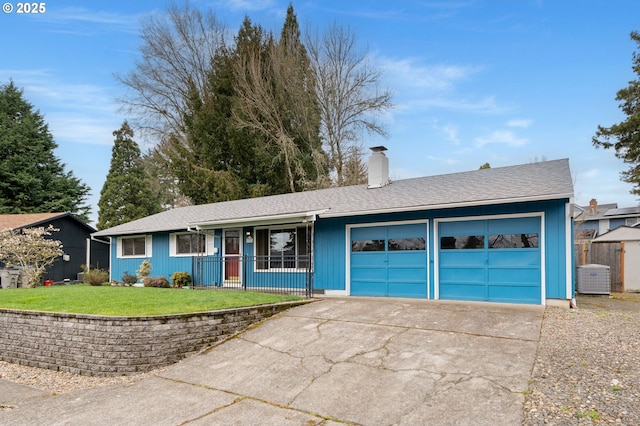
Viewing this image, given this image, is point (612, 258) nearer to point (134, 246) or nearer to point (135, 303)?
point (135, 303)

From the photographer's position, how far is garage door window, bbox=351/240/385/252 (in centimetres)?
1143

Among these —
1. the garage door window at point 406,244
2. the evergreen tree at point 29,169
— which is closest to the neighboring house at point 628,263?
the garage door window at point 406,244

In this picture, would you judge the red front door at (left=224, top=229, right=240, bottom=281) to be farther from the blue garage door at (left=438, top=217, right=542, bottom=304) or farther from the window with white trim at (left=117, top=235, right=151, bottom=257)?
the blue garage door at (left=438, top=217, right=542, bottom=304)

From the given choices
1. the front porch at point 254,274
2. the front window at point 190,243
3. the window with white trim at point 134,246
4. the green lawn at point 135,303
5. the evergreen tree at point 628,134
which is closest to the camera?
the green lawn at point 135,303

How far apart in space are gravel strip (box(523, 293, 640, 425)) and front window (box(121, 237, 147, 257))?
1510 cm

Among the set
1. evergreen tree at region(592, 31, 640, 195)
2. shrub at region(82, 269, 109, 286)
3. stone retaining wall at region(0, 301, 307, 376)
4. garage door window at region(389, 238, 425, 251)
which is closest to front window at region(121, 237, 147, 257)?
shrub at region(82, 269, 109, 286)

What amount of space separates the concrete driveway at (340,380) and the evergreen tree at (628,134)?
1747 cm

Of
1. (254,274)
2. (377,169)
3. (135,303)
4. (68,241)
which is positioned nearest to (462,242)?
(377,169)

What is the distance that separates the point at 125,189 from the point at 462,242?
27.5m

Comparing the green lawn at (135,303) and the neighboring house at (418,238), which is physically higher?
the neighboring house at (418,238)

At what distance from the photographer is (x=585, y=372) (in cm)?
526

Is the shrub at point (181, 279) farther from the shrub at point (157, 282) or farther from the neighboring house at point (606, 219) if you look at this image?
the neighboring house at point (606, 219)

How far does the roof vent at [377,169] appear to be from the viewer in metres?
14.2

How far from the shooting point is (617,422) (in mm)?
4023
